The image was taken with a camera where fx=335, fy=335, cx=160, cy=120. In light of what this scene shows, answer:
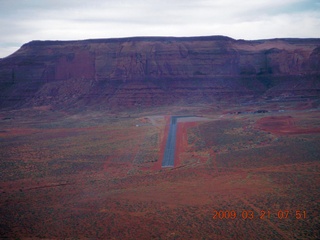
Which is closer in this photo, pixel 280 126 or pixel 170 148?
pixel 170 148

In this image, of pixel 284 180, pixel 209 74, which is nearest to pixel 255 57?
pixel 209 74

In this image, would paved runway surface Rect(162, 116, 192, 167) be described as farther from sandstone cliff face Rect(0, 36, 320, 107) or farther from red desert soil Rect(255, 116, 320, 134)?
sandstone cliff face Rect(0, 36, 320, 107)

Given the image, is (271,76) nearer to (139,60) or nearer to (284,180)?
(139,60)

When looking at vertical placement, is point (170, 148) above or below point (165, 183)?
below
